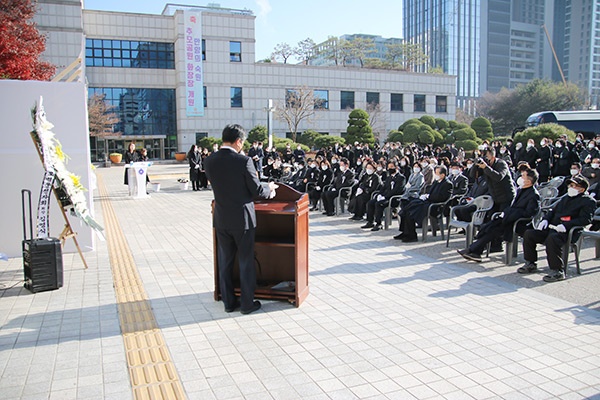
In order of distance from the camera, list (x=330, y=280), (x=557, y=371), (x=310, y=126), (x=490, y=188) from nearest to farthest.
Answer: (x=557, y=371), (x=330, y=280), (x=490, y=188), (x=310, y=126)

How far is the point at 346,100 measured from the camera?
52469 millimetres

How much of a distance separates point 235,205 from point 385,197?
21.3 ft

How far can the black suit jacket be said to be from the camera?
218 inches

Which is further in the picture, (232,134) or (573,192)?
(573,192)

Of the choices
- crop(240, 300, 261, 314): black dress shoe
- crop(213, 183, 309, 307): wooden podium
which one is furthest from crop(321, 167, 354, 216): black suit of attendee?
crop(240, 300, 261, 314): black dress shoe

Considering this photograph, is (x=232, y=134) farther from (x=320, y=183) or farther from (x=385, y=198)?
(x=320, y=183)

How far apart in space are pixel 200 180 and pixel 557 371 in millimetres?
18286

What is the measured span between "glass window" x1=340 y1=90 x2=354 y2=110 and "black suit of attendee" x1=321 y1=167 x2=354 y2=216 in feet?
130

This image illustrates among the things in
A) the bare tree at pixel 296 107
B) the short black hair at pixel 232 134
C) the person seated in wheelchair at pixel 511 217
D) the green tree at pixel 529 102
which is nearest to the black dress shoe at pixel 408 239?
the person seated in wheelchair at pixel 511 217

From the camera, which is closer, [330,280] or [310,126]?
[330,280]

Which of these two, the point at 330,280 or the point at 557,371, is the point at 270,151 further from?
the point at 557,371

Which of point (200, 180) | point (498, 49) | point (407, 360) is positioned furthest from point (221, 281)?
point (498, 49)

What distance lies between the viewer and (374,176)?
1233 cm

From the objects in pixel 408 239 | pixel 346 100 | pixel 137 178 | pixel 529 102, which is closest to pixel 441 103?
pixel 346 100
